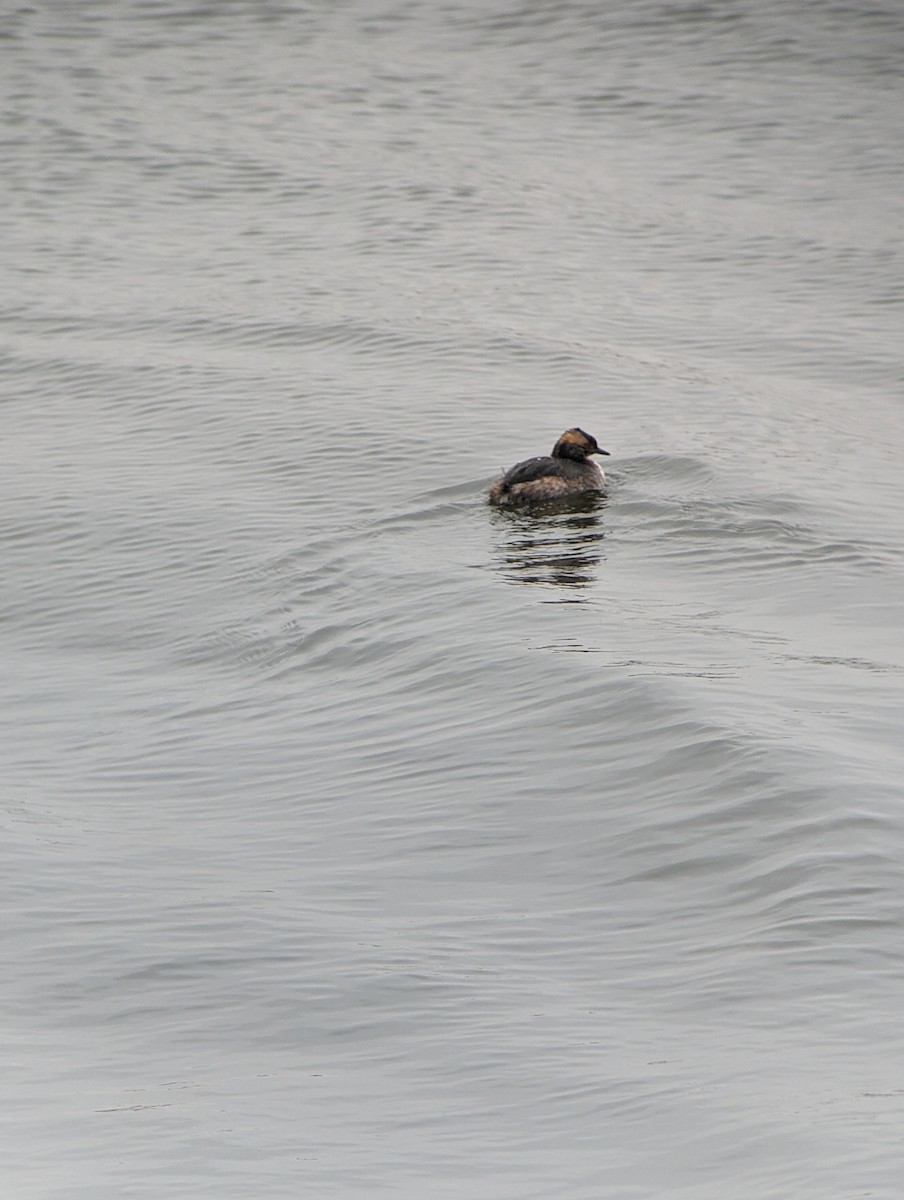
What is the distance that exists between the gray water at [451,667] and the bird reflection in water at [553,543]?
0.23 feet

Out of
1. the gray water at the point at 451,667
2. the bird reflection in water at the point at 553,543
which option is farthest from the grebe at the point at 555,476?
the gray water at the point at 451,667

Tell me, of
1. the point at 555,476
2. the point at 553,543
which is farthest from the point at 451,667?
the point at 555,476

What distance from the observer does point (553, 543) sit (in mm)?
11094

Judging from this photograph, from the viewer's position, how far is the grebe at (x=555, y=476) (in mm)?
11508

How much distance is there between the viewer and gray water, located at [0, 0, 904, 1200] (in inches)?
199

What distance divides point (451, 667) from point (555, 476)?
2916 millimetres

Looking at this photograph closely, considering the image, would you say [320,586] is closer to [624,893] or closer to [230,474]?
[230,474]

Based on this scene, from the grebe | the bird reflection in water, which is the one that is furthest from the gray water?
the grebe

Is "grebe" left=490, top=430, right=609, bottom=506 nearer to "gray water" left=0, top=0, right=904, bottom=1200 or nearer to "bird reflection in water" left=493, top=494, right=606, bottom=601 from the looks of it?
"bird reflection in water" left=493, top=494, right=606, bottom=601

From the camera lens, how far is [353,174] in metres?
21.3

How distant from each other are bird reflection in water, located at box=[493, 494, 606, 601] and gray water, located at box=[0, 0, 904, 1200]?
2.7 inches

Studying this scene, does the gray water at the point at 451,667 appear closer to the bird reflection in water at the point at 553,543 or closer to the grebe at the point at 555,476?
the bird reflection in water at the point at 553,543

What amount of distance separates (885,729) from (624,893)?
5.80 feet

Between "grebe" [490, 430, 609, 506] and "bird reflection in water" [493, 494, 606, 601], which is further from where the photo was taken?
"grebe" [490, 430, 609, 506]
